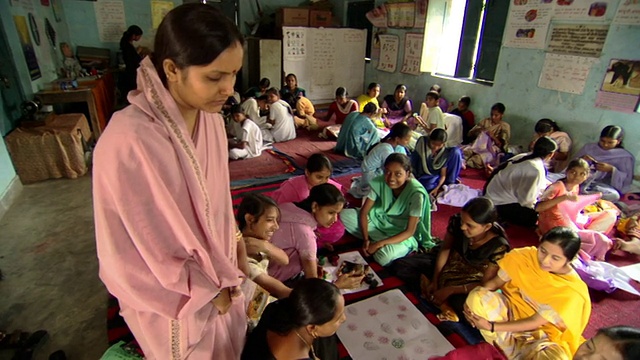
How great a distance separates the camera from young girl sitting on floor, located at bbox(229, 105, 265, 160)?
434 cm

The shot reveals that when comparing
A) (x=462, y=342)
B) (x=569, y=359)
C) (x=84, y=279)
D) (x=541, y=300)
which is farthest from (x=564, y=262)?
(x=84, y=279)

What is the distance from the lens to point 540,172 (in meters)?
2.99

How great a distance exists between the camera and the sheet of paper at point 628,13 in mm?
3607

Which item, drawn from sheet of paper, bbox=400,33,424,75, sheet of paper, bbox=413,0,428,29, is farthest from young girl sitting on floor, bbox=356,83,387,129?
sheet of paper, bbox=413,0,428,29

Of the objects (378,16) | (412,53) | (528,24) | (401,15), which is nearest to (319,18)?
(378,16)

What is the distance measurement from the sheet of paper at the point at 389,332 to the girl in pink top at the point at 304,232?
0.36 meters

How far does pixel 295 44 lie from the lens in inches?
288

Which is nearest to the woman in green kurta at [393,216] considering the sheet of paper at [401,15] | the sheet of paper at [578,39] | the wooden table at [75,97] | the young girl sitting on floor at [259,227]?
the young girl sitting on floor at [259,227]

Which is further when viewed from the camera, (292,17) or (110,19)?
(292,17)

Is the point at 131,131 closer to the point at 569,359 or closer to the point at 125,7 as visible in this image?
the point at 569,359

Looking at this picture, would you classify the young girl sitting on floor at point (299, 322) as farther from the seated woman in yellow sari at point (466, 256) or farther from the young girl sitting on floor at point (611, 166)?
the young girl sitting on floor at point (611, 166)

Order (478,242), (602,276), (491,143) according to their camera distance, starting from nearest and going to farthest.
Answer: (478,242) → (602,276) → (491,143)

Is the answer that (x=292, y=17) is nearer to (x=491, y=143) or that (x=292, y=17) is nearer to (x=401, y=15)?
(x=401, y=15)

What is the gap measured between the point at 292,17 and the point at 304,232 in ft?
21.7
